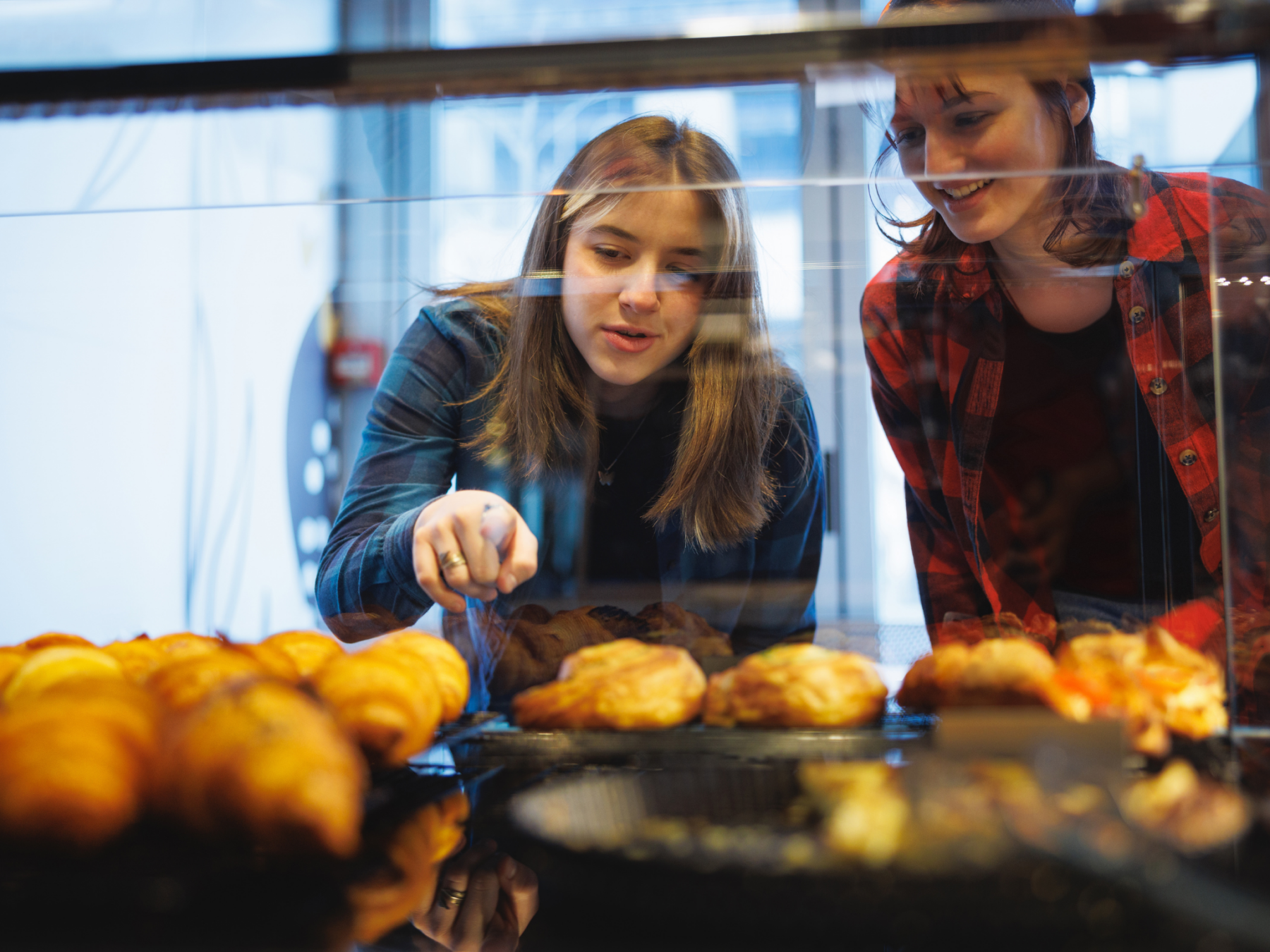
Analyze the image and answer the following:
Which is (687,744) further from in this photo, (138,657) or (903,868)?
(138,657)

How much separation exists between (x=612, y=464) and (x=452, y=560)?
218mm

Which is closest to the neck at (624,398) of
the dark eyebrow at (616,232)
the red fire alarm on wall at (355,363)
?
the dark eyebrow at (616,232)

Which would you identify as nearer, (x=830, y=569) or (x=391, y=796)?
(x=391, y=796)

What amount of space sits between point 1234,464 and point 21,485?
120cm

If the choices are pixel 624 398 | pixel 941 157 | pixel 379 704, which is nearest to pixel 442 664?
pixel 379 704

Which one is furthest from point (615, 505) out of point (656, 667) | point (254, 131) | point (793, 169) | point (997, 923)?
point (997, 923)

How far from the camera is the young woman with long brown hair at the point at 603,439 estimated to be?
0.82 metres

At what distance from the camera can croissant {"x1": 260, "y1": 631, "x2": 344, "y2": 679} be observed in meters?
0.71

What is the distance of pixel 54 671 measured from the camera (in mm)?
577

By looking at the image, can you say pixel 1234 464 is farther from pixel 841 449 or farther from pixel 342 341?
pixel 342 341

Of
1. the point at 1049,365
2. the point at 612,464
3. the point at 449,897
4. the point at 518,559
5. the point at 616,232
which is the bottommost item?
the point at 449,897

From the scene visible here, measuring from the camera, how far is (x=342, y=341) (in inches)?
40.3

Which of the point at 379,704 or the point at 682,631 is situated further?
the point at 682,631

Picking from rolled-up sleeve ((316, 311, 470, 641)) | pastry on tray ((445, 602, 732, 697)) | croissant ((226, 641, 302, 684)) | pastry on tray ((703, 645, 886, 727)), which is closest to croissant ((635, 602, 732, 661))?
pastry on tray ((445, 602, 732, 697))
